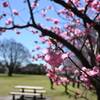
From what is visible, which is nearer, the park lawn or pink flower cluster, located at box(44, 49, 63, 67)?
pink flower cluster, located at box(44, 49, 63, 67)

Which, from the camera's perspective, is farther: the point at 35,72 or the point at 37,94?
the point at 35,72

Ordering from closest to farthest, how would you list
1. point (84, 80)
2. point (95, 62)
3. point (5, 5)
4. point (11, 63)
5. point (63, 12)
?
point (95, 62) → point (5, 5) → point (84, 80) → point (63, 12) → point (11, 63)

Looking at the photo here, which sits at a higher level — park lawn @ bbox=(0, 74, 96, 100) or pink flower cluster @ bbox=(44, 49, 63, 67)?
pink flower cluster @ bbox=(44, 49, 63, 67)

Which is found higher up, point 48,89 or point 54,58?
point 54,58

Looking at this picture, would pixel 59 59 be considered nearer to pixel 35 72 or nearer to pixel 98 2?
pixel 98 2

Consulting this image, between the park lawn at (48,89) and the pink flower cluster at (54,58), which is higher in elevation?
the pink flower cluster at (54,58)

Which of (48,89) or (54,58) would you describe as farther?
(48,89)

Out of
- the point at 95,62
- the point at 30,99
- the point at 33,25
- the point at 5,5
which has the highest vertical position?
the point at 5,5

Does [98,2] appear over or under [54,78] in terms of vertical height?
over

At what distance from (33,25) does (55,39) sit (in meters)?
0.41

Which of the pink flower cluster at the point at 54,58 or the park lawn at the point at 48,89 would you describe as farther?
the park lawn at the point at 48,89

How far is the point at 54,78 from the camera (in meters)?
7.53

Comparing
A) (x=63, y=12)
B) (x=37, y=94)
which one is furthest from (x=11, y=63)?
(x=63, y=12)

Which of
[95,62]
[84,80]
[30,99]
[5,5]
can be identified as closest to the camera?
[95,62]
